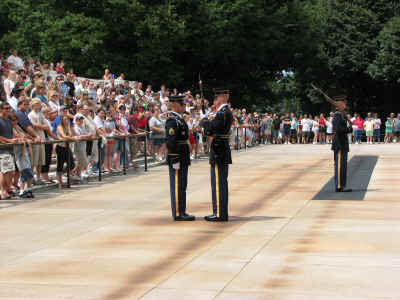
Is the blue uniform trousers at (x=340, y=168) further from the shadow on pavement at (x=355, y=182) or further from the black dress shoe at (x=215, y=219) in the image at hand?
the black dress shoe at (x=215, y=219)

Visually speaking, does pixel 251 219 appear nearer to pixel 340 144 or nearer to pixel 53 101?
pixel 340 144

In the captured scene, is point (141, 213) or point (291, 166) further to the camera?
point (291, 166)

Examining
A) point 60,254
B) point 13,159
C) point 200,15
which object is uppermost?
point 200,15

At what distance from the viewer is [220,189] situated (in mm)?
10852

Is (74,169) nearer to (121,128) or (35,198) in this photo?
(35,198)

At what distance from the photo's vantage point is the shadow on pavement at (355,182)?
558 inches

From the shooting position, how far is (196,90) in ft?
174

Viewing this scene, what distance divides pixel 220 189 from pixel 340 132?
4.83m

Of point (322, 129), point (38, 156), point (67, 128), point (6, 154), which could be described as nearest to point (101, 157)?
point (67, 128)

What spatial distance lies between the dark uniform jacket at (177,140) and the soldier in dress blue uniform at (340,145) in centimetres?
473

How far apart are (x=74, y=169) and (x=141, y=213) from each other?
16.5ft

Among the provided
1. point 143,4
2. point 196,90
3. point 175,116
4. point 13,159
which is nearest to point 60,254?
point 175,116

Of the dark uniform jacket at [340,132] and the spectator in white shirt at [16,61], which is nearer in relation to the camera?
the dark uniform jacket at [340,132]

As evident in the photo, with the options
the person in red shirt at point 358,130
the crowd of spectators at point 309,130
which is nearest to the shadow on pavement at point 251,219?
the crowd of spectators at point 309,130
